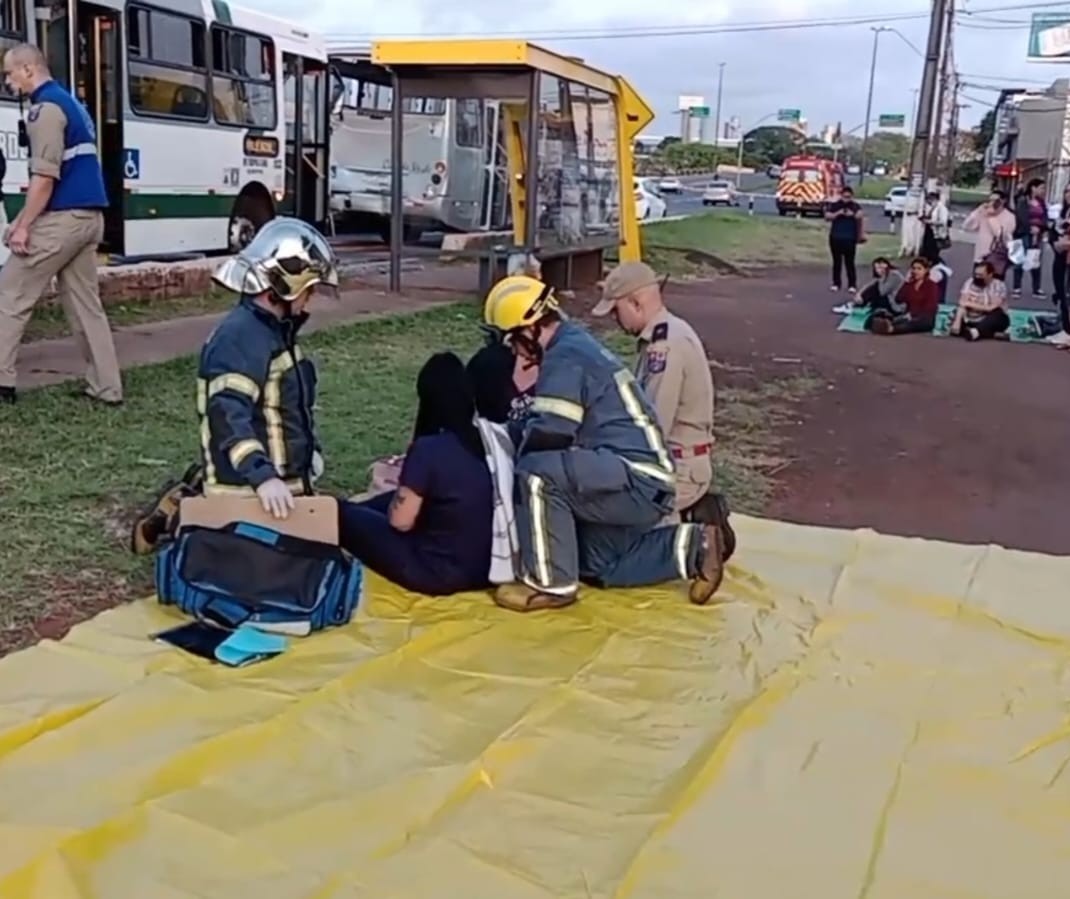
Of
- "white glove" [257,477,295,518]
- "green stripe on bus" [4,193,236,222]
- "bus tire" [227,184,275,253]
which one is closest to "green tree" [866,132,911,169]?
"bus tire" [227,184,275,253]

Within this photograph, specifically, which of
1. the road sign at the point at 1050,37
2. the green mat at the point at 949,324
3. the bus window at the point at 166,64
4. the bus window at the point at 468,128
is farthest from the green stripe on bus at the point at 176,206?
the road sign at the point at 1050,37

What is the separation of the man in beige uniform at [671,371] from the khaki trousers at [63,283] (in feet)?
10.5

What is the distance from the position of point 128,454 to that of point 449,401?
251 cm

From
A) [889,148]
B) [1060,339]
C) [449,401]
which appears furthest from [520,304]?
[889,148]

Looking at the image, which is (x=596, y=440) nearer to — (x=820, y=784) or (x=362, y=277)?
(x=820, y=784)

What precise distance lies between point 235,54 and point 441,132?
16.1 feet

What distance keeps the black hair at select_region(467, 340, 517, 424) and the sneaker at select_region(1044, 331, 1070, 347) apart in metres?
10.8

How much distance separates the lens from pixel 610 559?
16.3 feet

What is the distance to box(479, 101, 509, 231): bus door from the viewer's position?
20.6 m

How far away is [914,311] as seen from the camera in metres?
15.3

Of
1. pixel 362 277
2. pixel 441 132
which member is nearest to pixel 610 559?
pixel 362 277

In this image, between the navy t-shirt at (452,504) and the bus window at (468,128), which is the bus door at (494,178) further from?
the navy t-shirt at (452,504)

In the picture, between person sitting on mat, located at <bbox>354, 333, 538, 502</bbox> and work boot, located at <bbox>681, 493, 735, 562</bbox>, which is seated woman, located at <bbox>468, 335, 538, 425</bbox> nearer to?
person sitting on mat, located at <bbox>354, 333, 538, 502</bbox>

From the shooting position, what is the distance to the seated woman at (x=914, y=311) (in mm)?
15156
